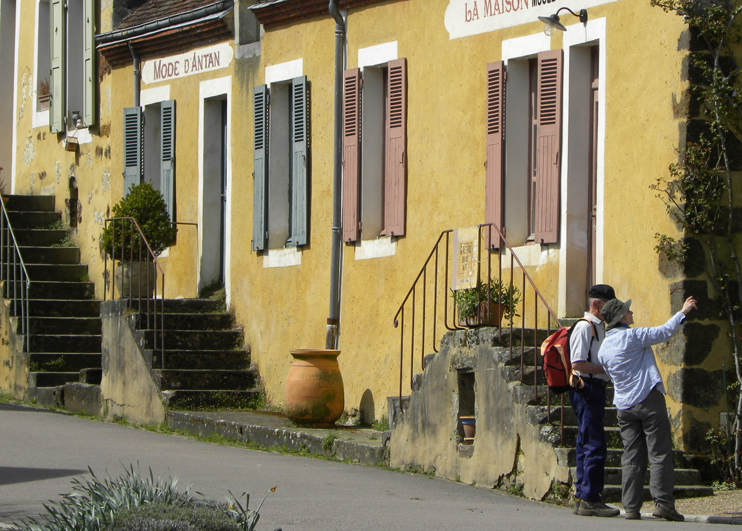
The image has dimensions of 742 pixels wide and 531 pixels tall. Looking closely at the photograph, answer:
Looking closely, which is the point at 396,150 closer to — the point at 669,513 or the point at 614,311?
the point at 614,311

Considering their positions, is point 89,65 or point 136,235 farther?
point 89,65

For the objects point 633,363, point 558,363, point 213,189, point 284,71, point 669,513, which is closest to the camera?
point 669,513

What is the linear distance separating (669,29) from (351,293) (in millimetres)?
4771

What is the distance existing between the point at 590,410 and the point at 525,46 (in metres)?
4.25

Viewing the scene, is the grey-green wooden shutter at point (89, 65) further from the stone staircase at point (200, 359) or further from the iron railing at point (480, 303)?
the iron railing at point (480, 303)

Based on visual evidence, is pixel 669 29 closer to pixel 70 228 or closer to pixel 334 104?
pixel 334 104

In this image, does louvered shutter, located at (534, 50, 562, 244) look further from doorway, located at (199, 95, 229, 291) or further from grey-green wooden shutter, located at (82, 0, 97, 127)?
grey-green wooden shutter, located at (82, 0, 97, 127)

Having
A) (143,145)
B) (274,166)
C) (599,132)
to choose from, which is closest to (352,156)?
(274,166)

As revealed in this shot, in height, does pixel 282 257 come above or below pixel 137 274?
above

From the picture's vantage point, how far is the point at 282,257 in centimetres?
1508

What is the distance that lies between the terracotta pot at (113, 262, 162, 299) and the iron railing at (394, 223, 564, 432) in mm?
3367

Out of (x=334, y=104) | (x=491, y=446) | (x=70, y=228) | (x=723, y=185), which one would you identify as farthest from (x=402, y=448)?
(x=70, y=228)

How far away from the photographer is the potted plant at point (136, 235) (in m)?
15.1

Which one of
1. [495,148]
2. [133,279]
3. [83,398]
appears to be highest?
[495,148]
